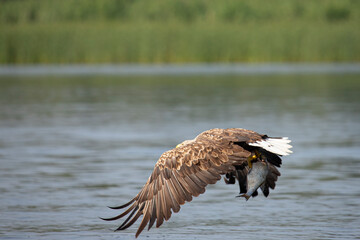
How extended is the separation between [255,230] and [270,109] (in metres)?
14.7

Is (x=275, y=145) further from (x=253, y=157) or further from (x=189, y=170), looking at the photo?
(x=189, y=170)

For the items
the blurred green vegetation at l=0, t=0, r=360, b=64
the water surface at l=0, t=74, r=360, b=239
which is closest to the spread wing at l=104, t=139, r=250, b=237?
the water surface at l=0, t=74, r=360, b=239

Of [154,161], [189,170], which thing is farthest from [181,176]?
[154,161]

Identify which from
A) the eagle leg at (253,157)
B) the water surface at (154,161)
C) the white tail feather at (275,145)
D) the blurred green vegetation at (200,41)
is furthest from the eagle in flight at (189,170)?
the blurred green vegetation at (200,41)

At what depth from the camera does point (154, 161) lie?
13.5 metres

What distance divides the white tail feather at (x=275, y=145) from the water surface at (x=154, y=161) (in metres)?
0.90

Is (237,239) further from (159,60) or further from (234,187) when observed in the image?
(159,60)

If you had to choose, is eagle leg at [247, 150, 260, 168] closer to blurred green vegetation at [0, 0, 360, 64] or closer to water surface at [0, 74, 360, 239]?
water surface at [0, 74, 360, 239]

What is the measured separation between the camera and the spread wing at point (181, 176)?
25.7 feet

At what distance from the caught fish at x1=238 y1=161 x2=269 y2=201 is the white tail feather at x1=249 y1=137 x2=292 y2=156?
387mm

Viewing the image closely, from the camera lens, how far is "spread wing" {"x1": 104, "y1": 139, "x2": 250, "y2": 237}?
25.7ft

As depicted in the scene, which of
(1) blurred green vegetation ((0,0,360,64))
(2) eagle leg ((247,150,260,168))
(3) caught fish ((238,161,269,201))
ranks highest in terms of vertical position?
(1) blurred green vegetation ((0,0,360,64))

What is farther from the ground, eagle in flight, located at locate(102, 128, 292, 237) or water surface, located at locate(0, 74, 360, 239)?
eagle in flight, located at locate(102, 128, 292, 237)

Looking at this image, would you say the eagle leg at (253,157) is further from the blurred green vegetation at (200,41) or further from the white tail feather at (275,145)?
the blurred green vegetation at (200,41)
